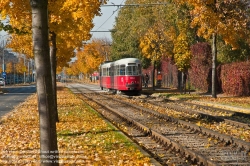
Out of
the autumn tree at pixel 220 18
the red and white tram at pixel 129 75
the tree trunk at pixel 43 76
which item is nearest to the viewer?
the tree trunk at pixel 43 76

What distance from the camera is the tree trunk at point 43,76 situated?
20.4 feet

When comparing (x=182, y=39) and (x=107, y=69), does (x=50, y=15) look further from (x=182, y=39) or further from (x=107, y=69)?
(x=107, y=69)

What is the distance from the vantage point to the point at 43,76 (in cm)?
624

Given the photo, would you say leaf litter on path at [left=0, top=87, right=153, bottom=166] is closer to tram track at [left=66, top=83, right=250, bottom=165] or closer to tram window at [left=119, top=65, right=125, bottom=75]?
tram track at [left=66, top=83, right=250, bottom=165]

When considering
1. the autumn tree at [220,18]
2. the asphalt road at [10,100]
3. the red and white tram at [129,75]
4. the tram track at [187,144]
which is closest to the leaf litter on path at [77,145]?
the tram track at [187,144]

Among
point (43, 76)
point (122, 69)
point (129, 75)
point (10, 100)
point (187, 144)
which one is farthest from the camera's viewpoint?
point (122, 69)

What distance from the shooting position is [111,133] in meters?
13.2

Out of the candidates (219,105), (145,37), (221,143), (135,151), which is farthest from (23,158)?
(145,37)

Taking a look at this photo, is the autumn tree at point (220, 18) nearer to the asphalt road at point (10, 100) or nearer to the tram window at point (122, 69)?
the tram window at point (122, 69)

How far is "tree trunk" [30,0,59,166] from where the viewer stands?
20.4ft

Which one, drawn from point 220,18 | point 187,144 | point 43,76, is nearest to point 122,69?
point 220,18

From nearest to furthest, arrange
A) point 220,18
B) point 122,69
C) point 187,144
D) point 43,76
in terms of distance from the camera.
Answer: point 43,76, point 187,144, point 220,18, point 122,69

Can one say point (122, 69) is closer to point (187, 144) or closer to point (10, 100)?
point (10, 100)

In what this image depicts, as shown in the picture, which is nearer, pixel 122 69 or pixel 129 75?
pixel 129 75
